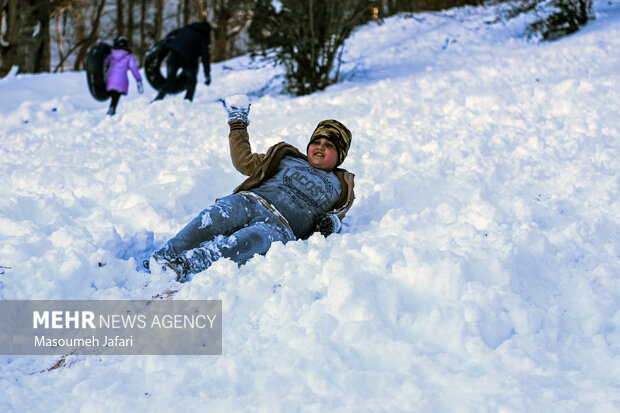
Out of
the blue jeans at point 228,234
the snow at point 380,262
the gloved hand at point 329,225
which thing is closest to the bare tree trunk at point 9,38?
the snow at point 380,262

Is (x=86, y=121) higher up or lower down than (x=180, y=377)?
higher up

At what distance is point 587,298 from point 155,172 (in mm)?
3411

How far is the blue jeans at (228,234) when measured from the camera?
2.58 meters

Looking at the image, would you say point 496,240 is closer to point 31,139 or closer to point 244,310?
point 244,310

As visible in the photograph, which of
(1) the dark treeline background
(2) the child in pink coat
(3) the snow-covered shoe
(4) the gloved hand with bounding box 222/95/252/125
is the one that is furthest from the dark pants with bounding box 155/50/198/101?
(3) the snow-covered shoe

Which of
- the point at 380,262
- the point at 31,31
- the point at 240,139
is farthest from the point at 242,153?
the point at 31,31

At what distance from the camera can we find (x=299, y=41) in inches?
317

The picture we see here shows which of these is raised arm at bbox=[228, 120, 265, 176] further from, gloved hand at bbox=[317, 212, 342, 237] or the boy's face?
gloved hand at bbox=[317, 212, 342, 237]

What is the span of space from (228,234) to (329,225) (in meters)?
0.60

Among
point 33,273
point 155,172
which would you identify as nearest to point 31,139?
point 155,172

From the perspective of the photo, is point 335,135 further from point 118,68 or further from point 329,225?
point 118,68

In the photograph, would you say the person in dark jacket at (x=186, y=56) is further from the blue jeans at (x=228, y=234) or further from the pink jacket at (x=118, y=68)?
the blue jeans at (x=228, y=234)

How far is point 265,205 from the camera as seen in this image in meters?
2.93

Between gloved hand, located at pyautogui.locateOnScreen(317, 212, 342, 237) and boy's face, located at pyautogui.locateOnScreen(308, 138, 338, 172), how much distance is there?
366 millimetres
